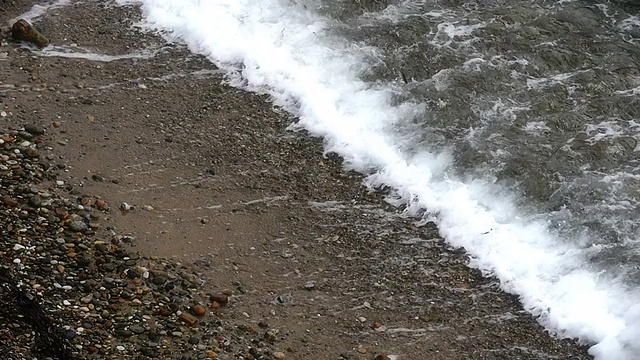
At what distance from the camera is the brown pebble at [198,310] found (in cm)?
678

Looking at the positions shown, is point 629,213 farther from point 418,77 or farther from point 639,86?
point 418,77

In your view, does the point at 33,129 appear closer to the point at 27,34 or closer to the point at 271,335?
the point at 27,34

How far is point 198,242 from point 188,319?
3.85 ft

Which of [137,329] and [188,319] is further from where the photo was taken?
[188,319]

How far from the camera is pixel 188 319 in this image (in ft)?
21.9

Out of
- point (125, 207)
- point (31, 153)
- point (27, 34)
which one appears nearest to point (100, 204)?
point (125, 207)

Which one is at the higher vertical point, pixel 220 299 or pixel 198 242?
pixel 198 242

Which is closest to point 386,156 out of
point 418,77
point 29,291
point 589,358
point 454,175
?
point 454,175

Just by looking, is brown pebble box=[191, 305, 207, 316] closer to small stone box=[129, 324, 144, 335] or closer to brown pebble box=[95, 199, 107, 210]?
small stone box=[129, 324, 144, 335]

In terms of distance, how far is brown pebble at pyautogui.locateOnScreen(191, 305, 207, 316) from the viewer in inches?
267

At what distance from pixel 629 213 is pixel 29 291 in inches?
234

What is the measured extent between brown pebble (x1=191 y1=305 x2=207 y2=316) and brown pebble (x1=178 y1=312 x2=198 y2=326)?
57 mm

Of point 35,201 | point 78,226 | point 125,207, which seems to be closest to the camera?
point 78,226

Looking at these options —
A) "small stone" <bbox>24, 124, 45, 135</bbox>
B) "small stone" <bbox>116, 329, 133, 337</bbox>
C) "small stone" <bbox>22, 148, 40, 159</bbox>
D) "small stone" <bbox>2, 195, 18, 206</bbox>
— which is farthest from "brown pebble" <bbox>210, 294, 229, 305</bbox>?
"small stone" <bbox>24, 124, 45, 135</bbox>
